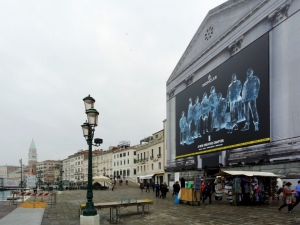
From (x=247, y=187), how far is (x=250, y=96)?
11.3 m

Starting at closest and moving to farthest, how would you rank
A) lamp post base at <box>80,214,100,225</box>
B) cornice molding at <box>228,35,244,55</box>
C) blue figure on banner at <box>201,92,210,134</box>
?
lamp post base at <box>80,214,100,225</box> → cornice molding at <box>228,35,244,55</box> → blue figure on banner at <box>201,92,210,134</box>

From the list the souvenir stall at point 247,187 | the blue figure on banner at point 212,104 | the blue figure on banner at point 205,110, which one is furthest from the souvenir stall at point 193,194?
the blue figure on banner at point 205,110

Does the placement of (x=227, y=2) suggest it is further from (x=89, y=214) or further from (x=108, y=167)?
(x=108, y=167)

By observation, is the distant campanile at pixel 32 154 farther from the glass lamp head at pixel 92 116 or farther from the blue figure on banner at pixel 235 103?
the glass lamp head at pixel 92 116

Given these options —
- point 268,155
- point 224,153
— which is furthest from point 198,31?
point 268,155

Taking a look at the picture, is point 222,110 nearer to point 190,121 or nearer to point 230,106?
point 230,106

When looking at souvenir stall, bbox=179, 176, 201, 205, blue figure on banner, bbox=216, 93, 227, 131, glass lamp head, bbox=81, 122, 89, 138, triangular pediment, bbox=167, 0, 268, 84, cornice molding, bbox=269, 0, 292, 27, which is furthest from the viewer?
blue figure on banner, bbox=216, 93, 227, 131

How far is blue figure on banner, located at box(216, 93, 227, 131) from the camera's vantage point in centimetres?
3104

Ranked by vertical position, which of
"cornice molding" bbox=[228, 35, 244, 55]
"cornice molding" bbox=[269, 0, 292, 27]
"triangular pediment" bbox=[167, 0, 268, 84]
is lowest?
"cornice molding" bbox=[228, 35, 244, 55]

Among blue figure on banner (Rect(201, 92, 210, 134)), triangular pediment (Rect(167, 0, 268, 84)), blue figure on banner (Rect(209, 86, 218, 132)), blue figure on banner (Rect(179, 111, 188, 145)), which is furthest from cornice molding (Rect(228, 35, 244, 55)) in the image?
blue figure on banner (Rect(179, 111, 188, 145))

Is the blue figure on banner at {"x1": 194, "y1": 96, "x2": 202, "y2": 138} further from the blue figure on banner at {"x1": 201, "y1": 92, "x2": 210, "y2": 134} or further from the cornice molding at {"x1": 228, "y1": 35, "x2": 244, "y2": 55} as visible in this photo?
the cornice molding at {"x1": 228, "y1": 35, "x2": 244, "y2": 55}

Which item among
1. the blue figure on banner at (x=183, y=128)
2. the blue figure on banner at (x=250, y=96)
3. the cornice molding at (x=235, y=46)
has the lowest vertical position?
the blue figure on banner at (x=183, y=128)

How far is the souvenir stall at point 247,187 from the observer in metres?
17.6

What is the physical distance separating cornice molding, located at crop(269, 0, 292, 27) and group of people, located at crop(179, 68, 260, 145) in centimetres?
428
